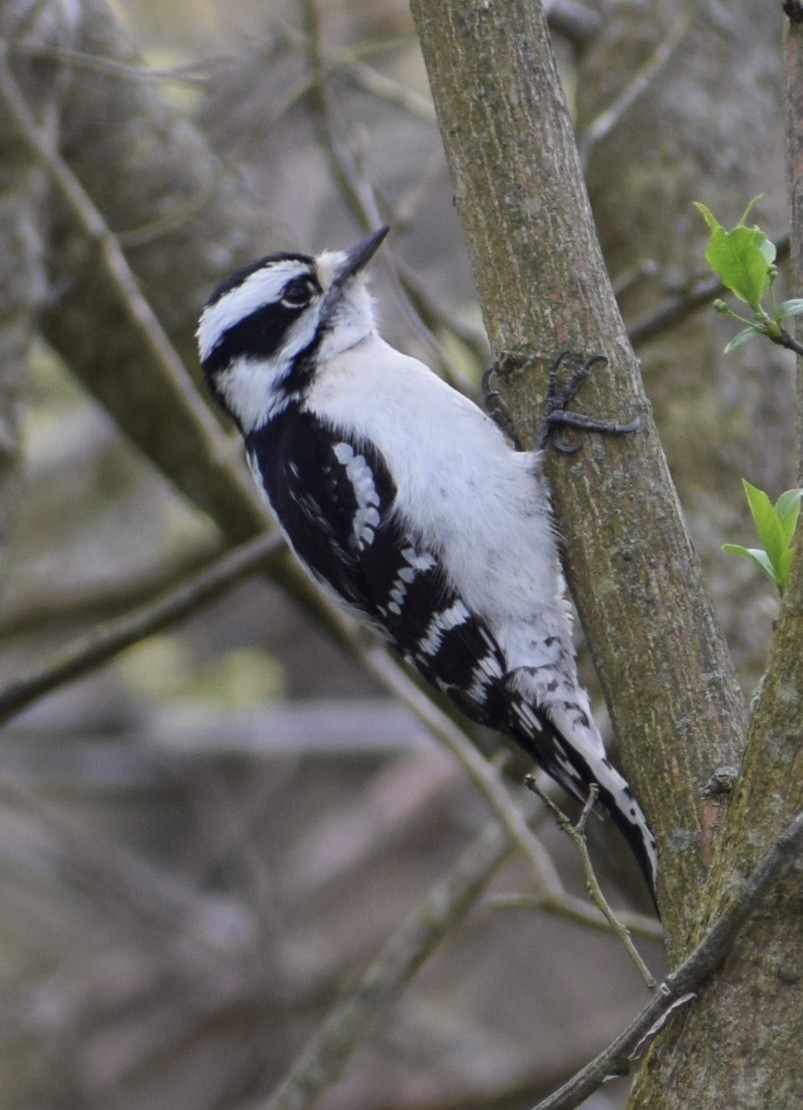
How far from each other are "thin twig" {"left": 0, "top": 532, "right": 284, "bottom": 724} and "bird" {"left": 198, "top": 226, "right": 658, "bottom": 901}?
0.30 meters

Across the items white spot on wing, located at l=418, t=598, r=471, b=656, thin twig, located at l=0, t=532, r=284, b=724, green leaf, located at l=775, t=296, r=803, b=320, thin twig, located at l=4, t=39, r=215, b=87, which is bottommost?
white spot on wing, located at l=418, t=598, r=471, b=656

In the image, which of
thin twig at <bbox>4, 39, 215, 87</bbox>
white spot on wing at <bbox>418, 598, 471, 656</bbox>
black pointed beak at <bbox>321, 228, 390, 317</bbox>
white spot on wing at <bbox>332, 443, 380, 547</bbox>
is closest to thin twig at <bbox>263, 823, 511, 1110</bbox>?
white spot on wing at <bbox>418, 598, 471, 656</bbox>

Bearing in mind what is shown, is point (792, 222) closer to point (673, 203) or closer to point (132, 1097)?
point (673, 203)

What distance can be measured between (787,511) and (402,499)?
4.95ft

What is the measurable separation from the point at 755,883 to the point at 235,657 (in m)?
6.53

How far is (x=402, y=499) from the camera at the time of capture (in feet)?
11.6

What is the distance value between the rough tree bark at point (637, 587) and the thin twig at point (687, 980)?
0.12 feet

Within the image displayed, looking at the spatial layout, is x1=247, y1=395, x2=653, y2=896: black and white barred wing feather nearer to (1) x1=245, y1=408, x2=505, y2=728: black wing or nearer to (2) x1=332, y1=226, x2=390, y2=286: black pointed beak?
(1) x1=245, y1=408, x2=505, y2=728: black wing

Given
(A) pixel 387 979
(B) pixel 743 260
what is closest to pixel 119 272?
(A) pixel 387 979

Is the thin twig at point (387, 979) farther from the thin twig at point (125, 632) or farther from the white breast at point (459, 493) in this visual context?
the thin twig at point (125, 632)

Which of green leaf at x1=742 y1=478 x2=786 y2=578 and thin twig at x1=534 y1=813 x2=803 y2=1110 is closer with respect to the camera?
thin twig at x1=534 y1=813 x2=803 y2=1110

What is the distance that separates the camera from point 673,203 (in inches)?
185

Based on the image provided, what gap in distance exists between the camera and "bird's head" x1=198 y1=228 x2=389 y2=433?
3.75 metres

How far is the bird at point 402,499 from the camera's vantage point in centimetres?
334
